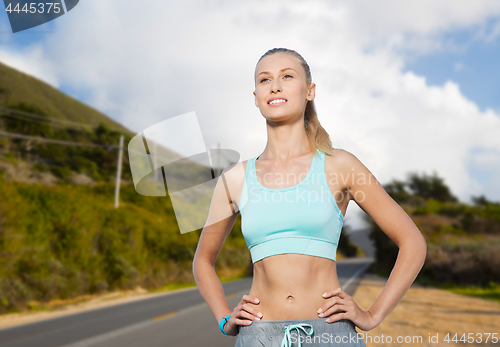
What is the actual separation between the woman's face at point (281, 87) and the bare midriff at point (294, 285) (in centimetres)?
56

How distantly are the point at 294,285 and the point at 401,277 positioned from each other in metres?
0.40

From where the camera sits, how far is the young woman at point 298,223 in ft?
5.09

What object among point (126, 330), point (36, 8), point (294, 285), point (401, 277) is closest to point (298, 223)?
point (294, 285)

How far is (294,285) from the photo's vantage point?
5.23ft

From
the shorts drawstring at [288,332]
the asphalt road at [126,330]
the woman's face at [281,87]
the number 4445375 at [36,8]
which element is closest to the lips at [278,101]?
the woman's face at [281,87]

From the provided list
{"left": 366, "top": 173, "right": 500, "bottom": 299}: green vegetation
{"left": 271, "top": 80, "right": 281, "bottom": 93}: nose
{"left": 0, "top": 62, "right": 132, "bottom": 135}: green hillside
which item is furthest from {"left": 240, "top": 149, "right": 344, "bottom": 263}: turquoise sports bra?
{"left": 0, "top": 62, "right": 132, "bottom": 135}: green hillside

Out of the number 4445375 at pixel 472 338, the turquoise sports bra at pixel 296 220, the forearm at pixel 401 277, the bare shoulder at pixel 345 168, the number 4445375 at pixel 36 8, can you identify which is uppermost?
the number 4445375 at pixel 36 8

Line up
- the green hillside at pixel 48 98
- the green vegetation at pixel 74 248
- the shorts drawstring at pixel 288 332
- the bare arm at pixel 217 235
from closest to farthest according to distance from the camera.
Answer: the shorts drawstring at pixel 288 332 < the bare arm at pixel 217 235 < the green vegetation at pixel 74 248 < the green hillside at pixel 48 98

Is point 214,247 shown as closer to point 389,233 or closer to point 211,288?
point 211,288

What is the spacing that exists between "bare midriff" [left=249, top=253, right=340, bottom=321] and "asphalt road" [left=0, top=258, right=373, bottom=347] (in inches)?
221

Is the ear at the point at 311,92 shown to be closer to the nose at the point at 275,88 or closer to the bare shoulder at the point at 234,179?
the nose at the point at 275,88

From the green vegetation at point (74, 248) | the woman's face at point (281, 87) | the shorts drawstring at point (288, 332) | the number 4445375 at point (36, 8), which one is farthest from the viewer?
the green vegetation at point (74, 248)

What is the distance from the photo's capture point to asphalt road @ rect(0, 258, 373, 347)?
7.10 meters

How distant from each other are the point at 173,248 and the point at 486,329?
16.3 m
